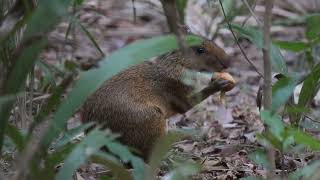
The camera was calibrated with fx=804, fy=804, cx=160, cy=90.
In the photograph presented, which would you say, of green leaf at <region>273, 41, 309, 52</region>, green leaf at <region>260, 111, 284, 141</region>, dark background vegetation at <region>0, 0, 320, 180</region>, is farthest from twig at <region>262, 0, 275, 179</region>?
green leaf at <region>273, 41, 309, 52</region>

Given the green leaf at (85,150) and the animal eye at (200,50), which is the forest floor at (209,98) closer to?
the green leaf at (85,150)

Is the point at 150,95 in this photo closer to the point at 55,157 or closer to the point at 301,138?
the point at 55,157

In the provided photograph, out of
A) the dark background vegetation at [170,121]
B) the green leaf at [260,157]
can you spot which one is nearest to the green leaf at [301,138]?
the dark background vegetation at [170,121]

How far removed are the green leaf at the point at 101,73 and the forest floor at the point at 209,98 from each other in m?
0.21

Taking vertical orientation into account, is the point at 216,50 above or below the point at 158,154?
below

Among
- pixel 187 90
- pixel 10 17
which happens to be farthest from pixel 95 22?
pixel 10 17

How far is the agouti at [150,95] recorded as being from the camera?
15.4 ft

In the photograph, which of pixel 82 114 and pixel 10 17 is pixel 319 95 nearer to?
pixel 82 114

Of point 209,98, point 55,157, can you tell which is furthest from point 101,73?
point 209,98

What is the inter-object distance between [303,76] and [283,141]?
90 centimetres

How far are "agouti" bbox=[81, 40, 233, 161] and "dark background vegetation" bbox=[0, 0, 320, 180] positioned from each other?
6.9 inches

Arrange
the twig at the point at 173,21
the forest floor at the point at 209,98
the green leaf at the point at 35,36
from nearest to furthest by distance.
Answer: the twig at the point at 173,21
the green leaf at the point at 35,36
the forest floor at the point at 209,98

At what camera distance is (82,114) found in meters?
4.83

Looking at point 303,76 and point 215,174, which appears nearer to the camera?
point 303,76
